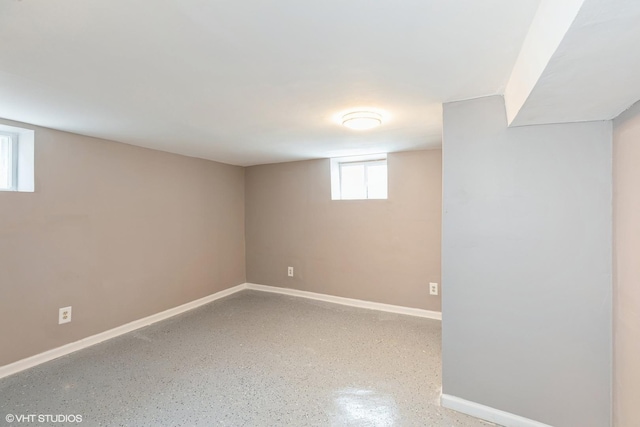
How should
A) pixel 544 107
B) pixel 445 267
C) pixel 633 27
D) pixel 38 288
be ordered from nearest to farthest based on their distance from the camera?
pixel 633 27
pixel 544 107
pixel 445 267
pixel 38 288

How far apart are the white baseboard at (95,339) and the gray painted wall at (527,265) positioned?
292 cm

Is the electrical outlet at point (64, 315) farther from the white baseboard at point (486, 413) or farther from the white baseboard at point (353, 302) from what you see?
the white baseboard at point (486, 413)

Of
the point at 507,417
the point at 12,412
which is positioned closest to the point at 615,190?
the point at 507,417

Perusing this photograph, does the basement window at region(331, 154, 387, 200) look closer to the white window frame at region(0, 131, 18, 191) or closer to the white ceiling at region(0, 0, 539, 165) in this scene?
the white ceiling at region(0, 0, 539, 165)

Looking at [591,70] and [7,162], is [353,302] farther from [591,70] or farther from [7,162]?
[7,162]

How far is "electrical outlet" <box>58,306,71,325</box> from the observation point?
8.04 ft

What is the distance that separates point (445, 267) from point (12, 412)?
9.10ft

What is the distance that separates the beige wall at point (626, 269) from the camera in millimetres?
1260

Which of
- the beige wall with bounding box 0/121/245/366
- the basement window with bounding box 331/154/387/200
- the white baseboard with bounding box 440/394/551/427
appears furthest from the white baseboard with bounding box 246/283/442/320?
the white baseboard with bounding box 440/394/551/427

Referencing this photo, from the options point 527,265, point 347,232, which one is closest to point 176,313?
point 347,232

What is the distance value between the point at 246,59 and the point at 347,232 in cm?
272

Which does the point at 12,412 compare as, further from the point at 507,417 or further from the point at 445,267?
the point at 507,417

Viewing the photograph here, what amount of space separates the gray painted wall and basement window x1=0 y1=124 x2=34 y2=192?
10.3 ft

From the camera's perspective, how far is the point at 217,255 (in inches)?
158
